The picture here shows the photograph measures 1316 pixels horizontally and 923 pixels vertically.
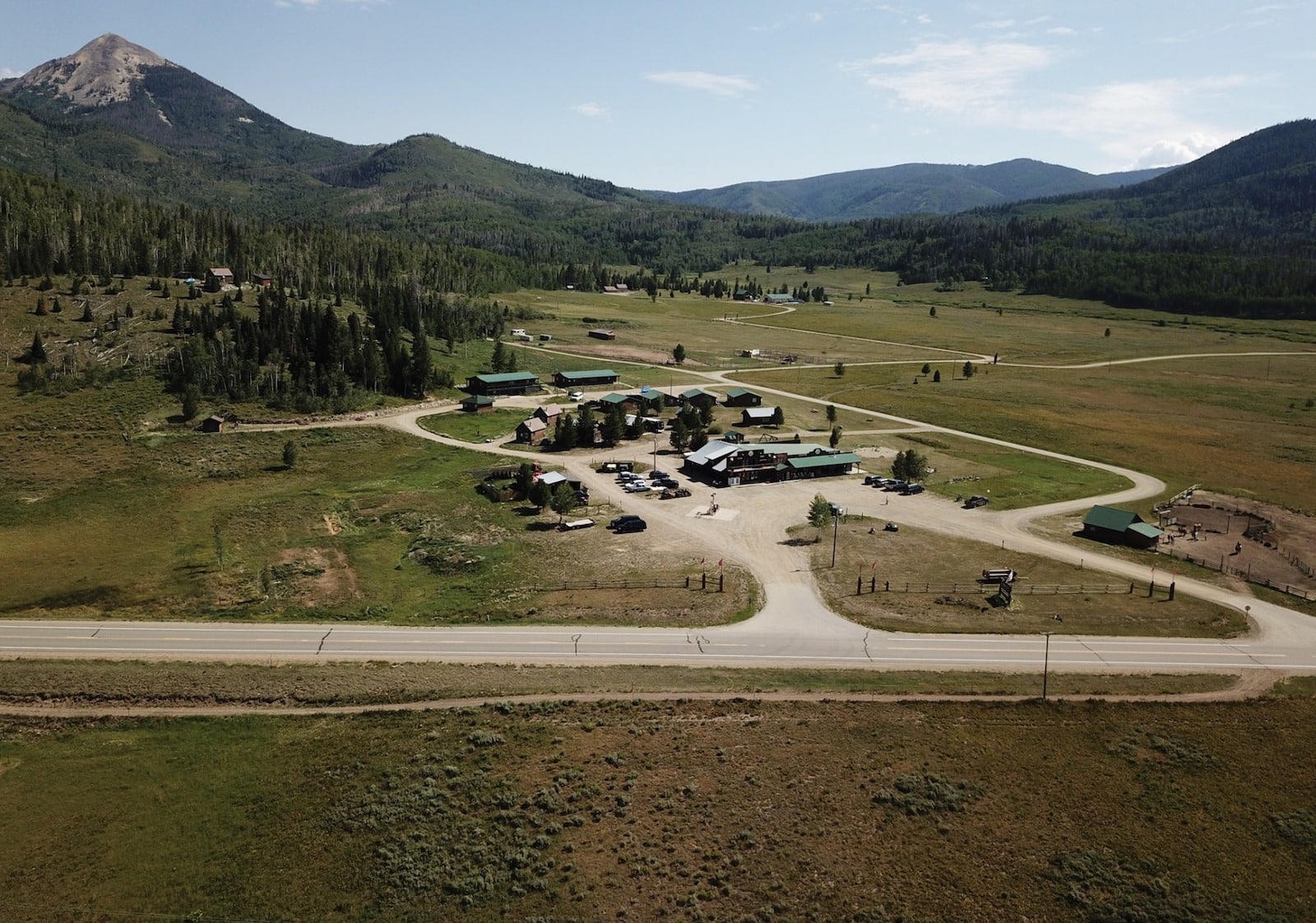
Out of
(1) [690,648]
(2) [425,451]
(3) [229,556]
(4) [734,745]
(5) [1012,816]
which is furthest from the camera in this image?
(2) [425,451]

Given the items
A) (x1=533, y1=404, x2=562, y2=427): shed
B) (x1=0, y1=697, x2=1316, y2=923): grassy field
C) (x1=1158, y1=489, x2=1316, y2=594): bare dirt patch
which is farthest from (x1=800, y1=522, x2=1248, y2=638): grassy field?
(x1=533, y1=404, x2=562, y2=427): shed

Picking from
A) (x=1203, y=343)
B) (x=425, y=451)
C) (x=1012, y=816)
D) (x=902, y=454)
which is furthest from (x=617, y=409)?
(x=1203, y=343)

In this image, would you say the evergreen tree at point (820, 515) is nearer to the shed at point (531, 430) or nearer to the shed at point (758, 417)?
the shed at point (758, 417)

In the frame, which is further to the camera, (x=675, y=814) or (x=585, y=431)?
(x=585, y=431)

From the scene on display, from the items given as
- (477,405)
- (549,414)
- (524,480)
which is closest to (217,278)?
(477,405)

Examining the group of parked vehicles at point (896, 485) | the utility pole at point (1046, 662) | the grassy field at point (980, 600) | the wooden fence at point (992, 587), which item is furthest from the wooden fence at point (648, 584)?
the group of parked vehicles at point (896, 485)

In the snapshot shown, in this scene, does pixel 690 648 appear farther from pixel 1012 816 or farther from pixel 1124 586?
pixel 1124 586

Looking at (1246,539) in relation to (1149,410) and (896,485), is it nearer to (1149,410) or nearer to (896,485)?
(896,485)
